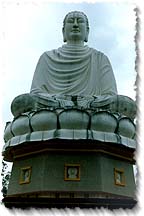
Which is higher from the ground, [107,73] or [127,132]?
[107,73]

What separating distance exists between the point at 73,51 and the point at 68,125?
191 centimetres

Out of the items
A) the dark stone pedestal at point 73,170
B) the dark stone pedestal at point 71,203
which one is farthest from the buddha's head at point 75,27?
the dark stone pedestal at point 71,203

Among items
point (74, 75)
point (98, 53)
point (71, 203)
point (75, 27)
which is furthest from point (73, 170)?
point (75, 27)

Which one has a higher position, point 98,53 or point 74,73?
point 98,53

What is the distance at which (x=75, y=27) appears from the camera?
574cm

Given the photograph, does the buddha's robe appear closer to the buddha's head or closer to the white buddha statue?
the white buddha statue

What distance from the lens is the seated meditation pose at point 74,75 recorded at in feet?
15.0

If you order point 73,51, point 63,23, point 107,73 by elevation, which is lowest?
point 107,73

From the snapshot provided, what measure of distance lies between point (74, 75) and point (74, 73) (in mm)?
34

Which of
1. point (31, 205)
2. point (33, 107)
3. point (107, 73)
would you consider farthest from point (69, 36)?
point (31, 205)

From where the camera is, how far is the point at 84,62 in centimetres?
551

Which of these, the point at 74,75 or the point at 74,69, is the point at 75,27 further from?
the point at 74,75

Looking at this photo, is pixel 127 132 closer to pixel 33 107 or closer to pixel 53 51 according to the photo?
pixel 33 107

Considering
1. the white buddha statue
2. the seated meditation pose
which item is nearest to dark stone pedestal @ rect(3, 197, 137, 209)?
the seated meditation pose
